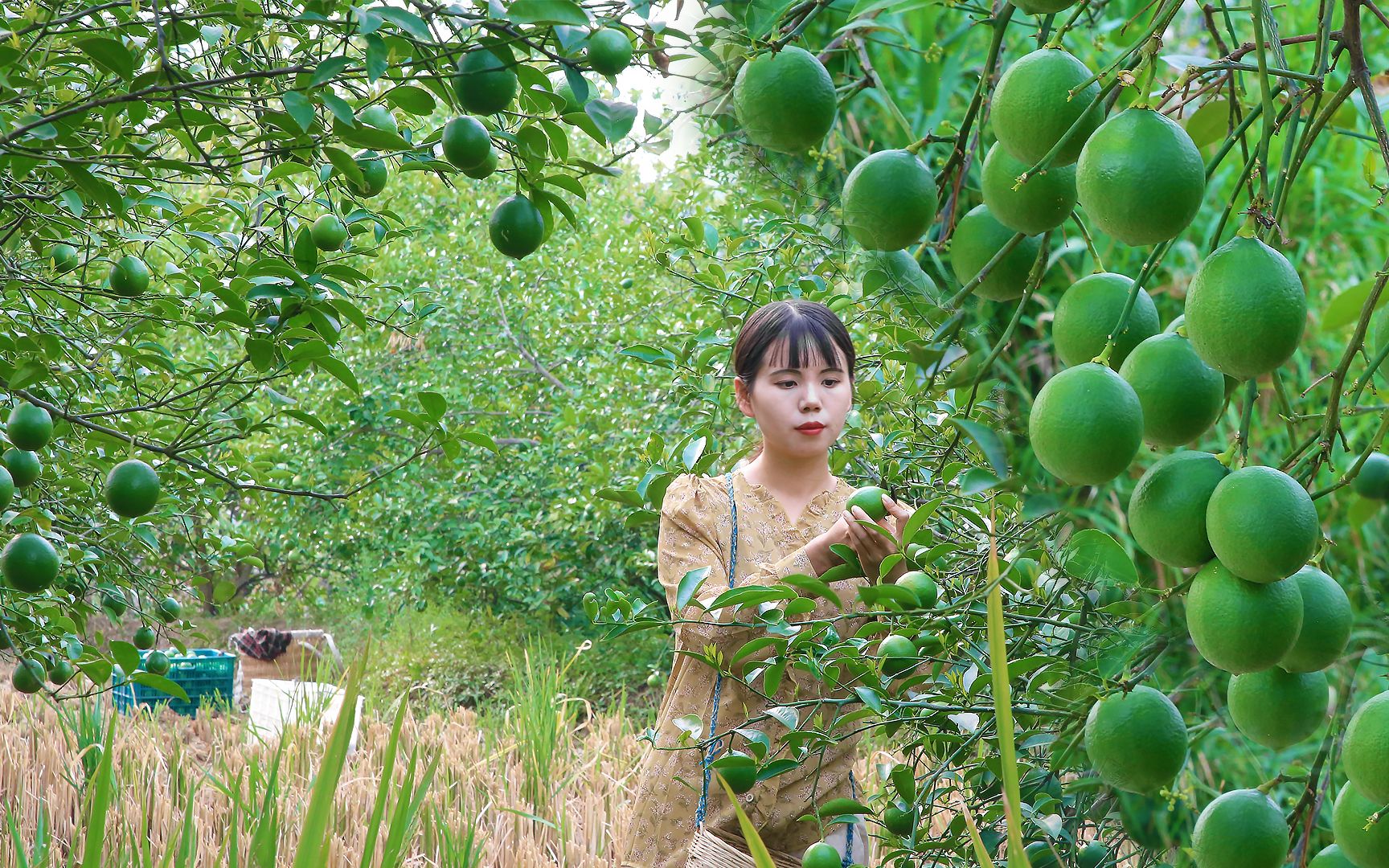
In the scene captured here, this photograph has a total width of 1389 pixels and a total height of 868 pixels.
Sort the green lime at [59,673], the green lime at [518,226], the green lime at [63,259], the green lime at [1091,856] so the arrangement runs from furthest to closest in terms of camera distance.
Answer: the green lime at [63,259] → the green lime at [59,673] → the green lime at [518,226] → the green lime at [1091,856]

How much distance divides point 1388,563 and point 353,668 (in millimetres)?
427

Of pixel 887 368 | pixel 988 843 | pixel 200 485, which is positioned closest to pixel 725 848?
pixel 988 843

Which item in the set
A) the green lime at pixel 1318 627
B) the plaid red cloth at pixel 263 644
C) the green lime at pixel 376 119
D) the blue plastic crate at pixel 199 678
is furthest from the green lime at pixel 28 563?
the plaid red cloth at pixel 263 644

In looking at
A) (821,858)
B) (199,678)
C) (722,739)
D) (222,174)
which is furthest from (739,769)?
(199,678)

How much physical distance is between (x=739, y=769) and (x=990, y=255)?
0.56 meters

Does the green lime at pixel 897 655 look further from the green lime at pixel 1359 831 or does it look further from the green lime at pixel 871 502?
the green lime at pixel 1359 831

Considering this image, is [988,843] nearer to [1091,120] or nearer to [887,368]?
[1091,120]

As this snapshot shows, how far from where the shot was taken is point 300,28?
3.74 ft

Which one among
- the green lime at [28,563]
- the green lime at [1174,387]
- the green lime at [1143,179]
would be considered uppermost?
the green lime at [28,563]

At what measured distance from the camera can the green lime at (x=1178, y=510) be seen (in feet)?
1.40

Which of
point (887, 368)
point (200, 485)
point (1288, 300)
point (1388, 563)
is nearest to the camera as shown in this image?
point (1288, 300)

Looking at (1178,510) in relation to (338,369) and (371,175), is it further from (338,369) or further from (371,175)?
(371,175)

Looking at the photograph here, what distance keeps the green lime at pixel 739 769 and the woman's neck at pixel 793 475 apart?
72cm

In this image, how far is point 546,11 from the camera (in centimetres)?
74
